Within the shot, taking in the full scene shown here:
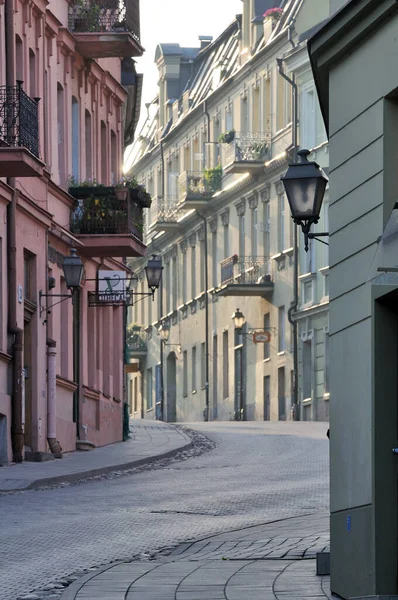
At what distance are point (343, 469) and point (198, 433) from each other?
25.4m

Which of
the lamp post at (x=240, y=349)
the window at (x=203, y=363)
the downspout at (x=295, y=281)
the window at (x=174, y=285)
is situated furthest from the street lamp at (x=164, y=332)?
the downspout at (x=295, y=281)

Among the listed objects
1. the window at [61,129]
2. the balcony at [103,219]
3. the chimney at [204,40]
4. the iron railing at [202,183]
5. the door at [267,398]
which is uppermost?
the chimney at [204,40]

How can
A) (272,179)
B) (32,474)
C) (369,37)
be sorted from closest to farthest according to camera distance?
(369,37)
(32,474)
(272,179)

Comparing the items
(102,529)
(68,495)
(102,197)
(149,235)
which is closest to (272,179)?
Answer: (149,235)

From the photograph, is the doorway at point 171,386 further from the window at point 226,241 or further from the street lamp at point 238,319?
the street lamp at point 238,319

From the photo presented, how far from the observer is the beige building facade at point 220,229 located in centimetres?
5538

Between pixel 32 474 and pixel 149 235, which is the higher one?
pixel 149 235

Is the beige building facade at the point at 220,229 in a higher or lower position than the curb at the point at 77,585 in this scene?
higher

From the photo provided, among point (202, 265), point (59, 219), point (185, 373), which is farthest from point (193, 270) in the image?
point (59, 219)

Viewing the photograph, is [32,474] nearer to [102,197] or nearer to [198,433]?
[102,197]

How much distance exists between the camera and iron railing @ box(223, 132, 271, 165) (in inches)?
2232

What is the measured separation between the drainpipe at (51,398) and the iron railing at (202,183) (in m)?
33.7

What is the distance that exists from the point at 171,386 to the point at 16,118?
46634mm

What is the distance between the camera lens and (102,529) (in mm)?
16359
